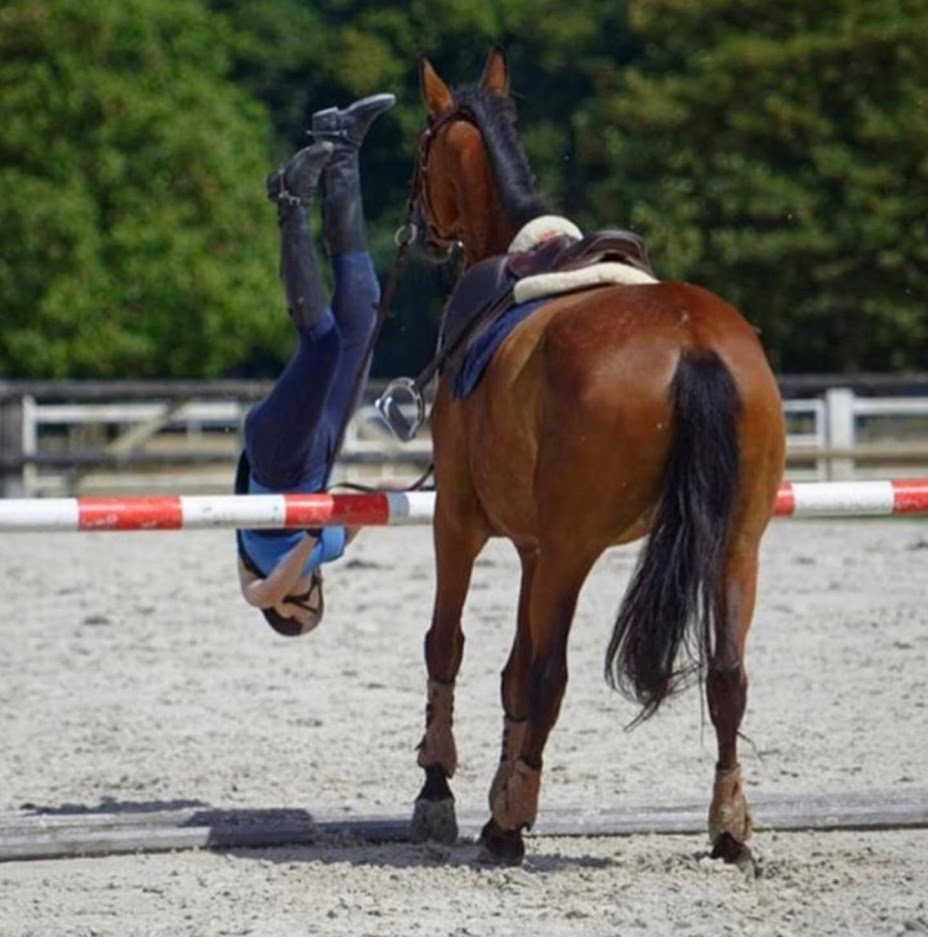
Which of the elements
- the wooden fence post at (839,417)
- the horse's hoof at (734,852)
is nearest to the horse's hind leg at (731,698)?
the horse's hoof at (734,852)

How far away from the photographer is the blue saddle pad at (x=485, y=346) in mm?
6047

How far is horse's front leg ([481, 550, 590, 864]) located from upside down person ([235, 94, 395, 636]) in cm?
126

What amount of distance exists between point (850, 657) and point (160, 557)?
20.2 feet

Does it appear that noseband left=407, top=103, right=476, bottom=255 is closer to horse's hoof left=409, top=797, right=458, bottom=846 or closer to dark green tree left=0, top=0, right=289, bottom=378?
horse's hoof left=409, top=797, right=458, bottom=846

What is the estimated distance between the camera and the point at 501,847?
5.80 m

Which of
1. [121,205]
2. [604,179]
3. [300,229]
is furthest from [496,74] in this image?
[604,179]

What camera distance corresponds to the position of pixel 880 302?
3019 cm

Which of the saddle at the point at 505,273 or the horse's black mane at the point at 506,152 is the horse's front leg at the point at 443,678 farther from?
the horse's black mane at the point at 506,152

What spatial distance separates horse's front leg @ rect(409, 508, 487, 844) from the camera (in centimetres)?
620

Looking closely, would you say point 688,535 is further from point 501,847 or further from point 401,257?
point 401,257

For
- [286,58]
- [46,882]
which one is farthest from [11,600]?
[286,58]

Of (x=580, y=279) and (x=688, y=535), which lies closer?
(x=688, y=535)

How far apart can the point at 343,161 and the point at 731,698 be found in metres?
2.16

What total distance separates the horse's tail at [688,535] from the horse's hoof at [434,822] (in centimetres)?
82
